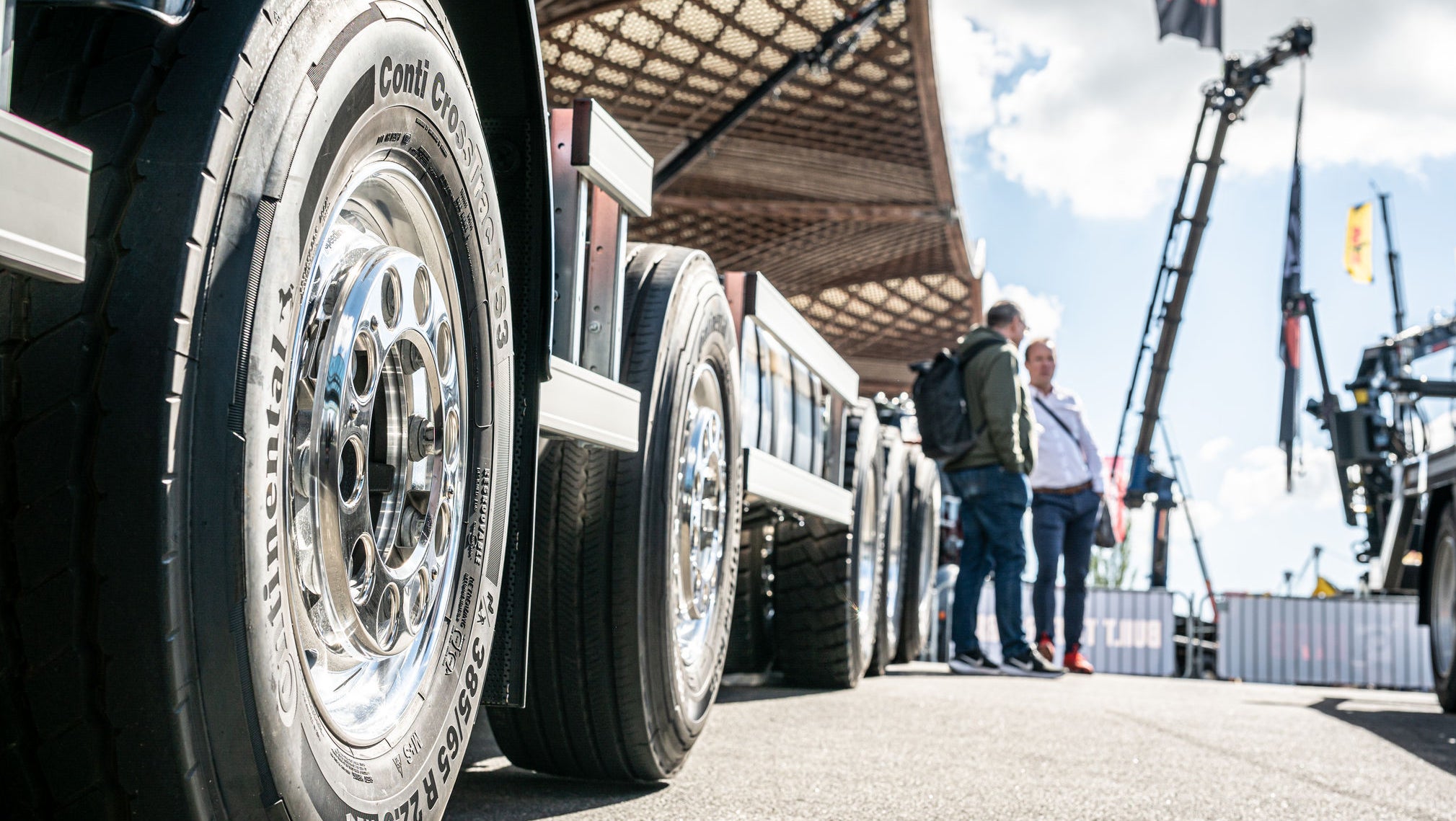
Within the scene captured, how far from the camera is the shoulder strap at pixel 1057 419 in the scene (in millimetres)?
8023

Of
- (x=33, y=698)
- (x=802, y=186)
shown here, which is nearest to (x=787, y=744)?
(x=33, y=698)

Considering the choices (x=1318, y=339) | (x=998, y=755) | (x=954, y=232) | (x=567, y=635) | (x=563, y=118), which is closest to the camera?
(x=563, y=118)

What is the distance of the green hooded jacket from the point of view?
6.91 metres

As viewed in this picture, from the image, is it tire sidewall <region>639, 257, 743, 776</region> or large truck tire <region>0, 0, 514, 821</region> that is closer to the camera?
large truck tire <region>0, 0, 514, 821</region>

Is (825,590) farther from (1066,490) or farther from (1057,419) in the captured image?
(1057,419)

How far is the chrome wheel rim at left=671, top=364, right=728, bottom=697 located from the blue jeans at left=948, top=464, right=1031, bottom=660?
13.6 feet

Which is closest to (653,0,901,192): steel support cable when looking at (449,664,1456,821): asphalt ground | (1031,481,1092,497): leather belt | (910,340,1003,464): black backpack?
(1031,481,1092,497): leather belt

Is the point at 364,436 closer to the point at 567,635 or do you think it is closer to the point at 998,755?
the point at 567,635

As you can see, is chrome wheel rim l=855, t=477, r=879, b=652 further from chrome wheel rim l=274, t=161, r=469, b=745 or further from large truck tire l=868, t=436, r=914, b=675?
chrome wheel rim l=274, t=161, r=469, b=745

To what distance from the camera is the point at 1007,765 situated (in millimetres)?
3309

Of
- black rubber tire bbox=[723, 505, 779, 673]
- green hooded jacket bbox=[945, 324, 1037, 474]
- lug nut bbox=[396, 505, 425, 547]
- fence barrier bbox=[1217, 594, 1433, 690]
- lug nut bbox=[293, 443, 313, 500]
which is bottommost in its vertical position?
fence barrier bbox=[1217, 594, 1433, 690]

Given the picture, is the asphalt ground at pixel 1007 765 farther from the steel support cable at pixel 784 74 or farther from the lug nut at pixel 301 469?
the steel support cable at pixel 784 74

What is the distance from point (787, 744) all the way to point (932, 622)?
6.56m

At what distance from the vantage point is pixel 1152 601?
11.9 m
